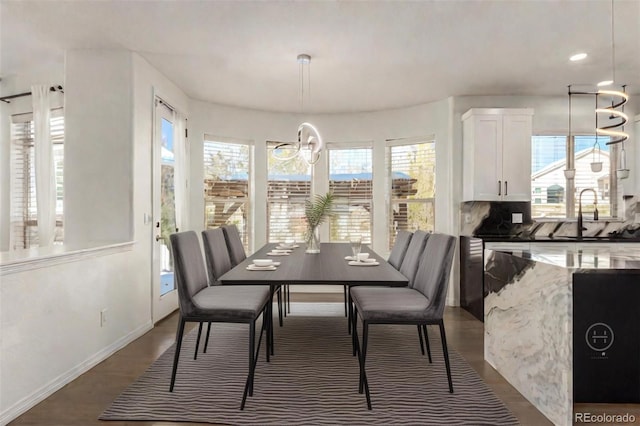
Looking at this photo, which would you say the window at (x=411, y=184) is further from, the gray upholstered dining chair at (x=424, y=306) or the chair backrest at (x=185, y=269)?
the chair backrest at (x=185, y=269)

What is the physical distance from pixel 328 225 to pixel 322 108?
170cm

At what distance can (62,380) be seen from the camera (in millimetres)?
2406

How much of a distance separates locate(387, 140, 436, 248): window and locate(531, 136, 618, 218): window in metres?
1.24

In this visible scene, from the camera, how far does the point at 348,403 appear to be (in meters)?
2.18

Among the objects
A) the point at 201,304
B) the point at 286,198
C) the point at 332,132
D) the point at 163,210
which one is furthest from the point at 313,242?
the point at 332,132

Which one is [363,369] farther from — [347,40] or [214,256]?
[347,40]

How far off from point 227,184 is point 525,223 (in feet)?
12.9

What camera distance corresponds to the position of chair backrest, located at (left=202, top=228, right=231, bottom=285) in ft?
10.1

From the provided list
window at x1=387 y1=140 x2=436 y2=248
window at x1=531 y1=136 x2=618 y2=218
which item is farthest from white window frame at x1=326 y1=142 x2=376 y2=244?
window at x1=531 y1=136 x2=618 y2=218

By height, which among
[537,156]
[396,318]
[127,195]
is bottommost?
[396,318]

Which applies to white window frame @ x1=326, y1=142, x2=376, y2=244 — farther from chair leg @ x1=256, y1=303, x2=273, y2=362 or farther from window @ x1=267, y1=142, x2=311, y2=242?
chair leg @ x1=256, y1=303, x2=273, y2=362

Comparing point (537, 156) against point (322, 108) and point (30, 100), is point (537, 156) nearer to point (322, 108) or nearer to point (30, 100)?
point (322, 108)

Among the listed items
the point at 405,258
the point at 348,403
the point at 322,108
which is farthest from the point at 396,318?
the point at 322,108

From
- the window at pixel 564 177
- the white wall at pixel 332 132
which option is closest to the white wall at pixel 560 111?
the window at pixel 564 177
